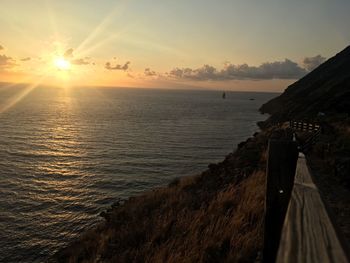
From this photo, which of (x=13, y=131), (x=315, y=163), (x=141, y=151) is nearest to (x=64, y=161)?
(x=141, y=151)

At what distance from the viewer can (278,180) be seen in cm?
222

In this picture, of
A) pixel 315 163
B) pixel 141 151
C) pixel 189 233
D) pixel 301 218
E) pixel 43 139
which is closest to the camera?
pixel 301 218

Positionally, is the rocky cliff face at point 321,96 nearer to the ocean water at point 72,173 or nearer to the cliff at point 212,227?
the ocean water at point 72,173

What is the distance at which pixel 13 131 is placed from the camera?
181 ft

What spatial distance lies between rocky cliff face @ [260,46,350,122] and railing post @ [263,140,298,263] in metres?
38.4

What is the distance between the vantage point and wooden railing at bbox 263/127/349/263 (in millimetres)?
1394

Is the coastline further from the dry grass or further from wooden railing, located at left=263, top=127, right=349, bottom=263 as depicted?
wooden railing, located at left=263, top=127, right=349, bottom=263

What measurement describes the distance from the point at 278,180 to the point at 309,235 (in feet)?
2.38

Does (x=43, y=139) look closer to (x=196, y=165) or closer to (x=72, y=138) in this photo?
(x=72, y=138)

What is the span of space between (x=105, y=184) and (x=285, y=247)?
86.6ft

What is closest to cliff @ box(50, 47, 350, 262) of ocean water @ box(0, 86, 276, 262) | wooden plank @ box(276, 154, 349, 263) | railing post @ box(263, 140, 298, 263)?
railing post @ box(263, 140, 298, 263)

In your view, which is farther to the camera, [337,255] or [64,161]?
[64,161]

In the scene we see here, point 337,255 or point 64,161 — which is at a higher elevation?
point 337,255

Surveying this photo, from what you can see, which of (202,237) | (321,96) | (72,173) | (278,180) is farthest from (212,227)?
(321,96)
